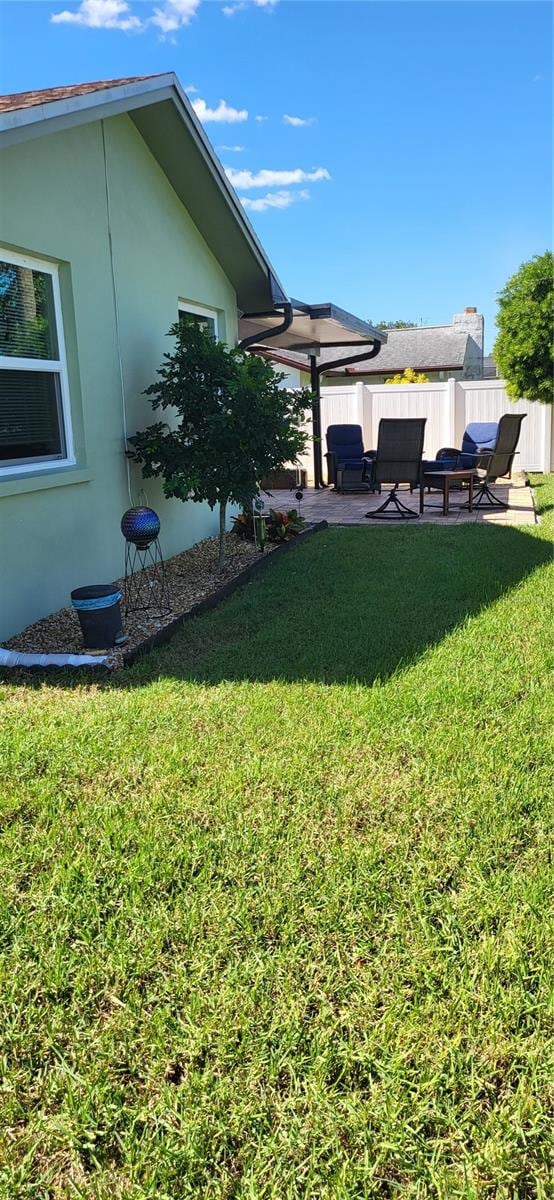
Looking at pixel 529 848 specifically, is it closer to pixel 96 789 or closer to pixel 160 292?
pixel 96 789

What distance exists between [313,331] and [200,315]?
11.9ft

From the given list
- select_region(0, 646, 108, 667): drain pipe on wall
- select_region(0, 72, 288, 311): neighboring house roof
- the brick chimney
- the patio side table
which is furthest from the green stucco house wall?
Answer: the brick chimney

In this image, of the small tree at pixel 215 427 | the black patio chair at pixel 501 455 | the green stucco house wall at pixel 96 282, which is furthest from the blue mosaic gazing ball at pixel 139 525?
the black patio chair at pixel 501 455

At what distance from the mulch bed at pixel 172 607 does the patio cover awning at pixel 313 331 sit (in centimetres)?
153

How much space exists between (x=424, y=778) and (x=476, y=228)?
105ft

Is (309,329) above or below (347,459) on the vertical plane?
above

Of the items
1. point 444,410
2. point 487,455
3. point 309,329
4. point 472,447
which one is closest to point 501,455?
point 487,455

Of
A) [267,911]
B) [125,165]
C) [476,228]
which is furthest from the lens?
[476,228]

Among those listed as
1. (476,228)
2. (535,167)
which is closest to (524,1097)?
(535,167)

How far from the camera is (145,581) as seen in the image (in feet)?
23.7

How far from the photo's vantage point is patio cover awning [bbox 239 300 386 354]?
10.2 meters

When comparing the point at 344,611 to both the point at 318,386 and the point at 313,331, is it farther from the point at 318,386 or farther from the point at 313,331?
the point at 318,386

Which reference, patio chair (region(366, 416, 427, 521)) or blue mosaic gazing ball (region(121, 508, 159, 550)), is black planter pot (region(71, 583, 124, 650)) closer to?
blue mosaic gazing ball (region(121, 508, 159, 550))

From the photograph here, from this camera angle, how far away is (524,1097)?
1929mm
